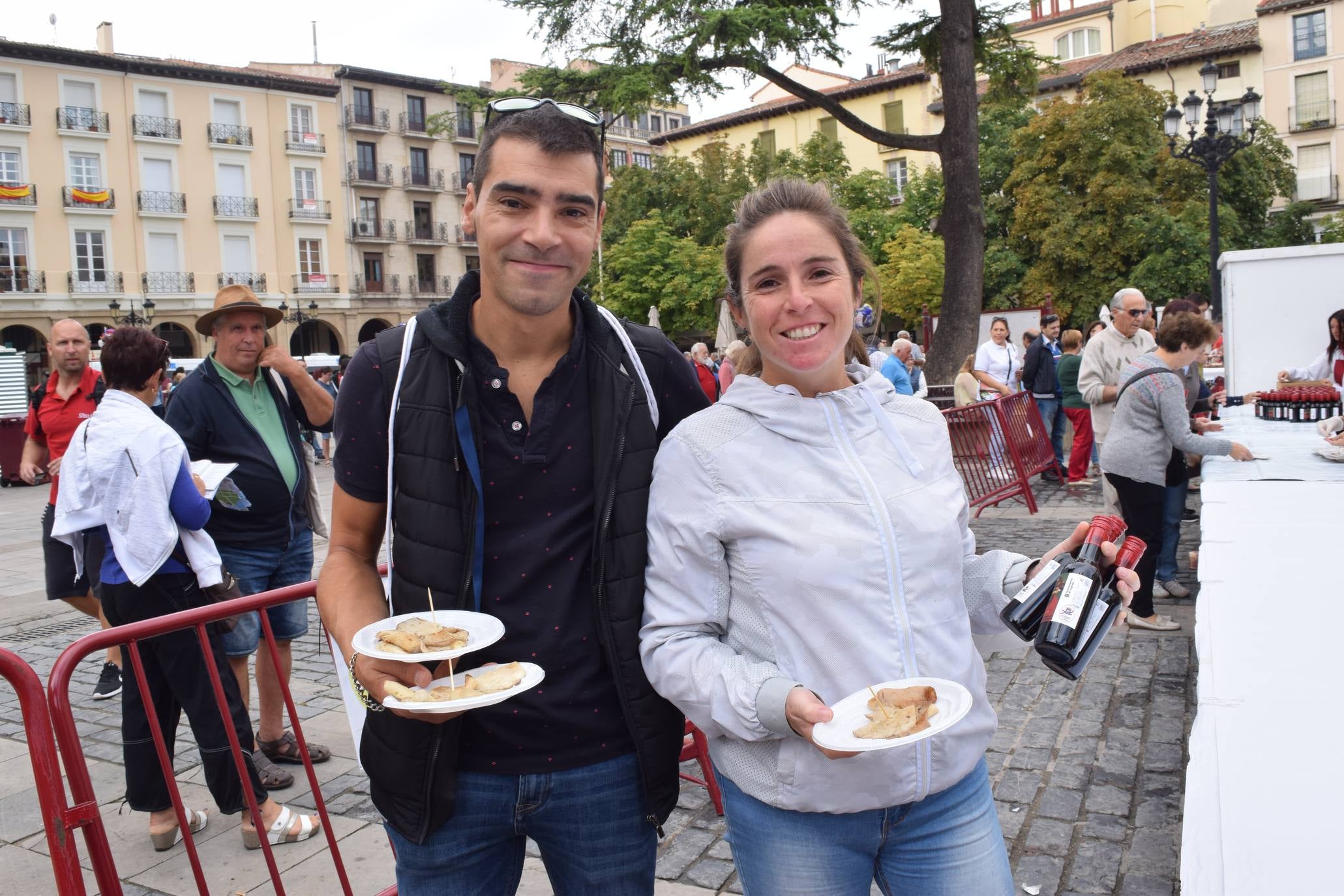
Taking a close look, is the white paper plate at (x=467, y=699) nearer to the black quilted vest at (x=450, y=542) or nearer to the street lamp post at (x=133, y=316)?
the black quilted vest at (x=450, y=542)

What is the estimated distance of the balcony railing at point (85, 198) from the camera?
41.8 m

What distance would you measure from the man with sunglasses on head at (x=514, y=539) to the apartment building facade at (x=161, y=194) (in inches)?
1560

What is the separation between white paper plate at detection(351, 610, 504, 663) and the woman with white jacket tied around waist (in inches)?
11.8

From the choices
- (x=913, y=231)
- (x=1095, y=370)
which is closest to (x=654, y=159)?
(x=913, y=231)

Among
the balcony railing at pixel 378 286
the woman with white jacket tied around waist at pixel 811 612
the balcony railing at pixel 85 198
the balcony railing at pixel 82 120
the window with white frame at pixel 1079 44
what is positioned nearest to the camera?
the woman with white jacket tied around waist at pixel 811 612

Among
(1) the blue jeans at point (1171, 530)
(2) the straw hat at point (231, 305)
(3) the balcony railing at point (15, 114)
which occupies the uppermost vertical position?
(3) the balcony railing at point (15, 114)

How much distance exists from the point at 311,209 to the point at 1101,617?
52.0 m

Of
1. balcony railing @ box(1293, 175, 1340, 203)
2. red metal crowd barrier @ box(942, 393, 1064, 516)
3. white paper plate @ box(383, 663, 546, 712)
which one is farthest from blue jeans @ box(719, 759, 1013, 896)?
balcony railing @ box(1293, 175, 1340, 203)

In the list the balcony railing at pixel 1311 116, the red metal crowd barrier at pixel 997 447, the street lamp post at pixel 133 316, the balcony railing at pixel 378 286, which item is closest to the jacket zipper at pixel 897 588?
the red metal crowd barrier at pixel 997 447

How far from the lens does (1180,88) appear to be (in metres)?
44.8

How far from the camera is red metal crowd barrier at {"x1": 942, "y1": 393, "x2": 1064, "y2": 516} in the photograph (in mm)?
9875

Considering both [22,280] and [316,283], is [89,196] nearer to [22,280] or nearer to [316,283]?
[22,280]

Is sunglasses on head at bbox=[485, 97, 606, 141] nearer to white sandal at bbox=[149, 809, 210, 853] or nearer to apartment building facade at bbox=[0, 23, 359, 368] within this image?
white sandal at bbox=[149, 809, 210, 853]

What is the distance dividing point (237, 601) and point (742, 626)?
1966mm
